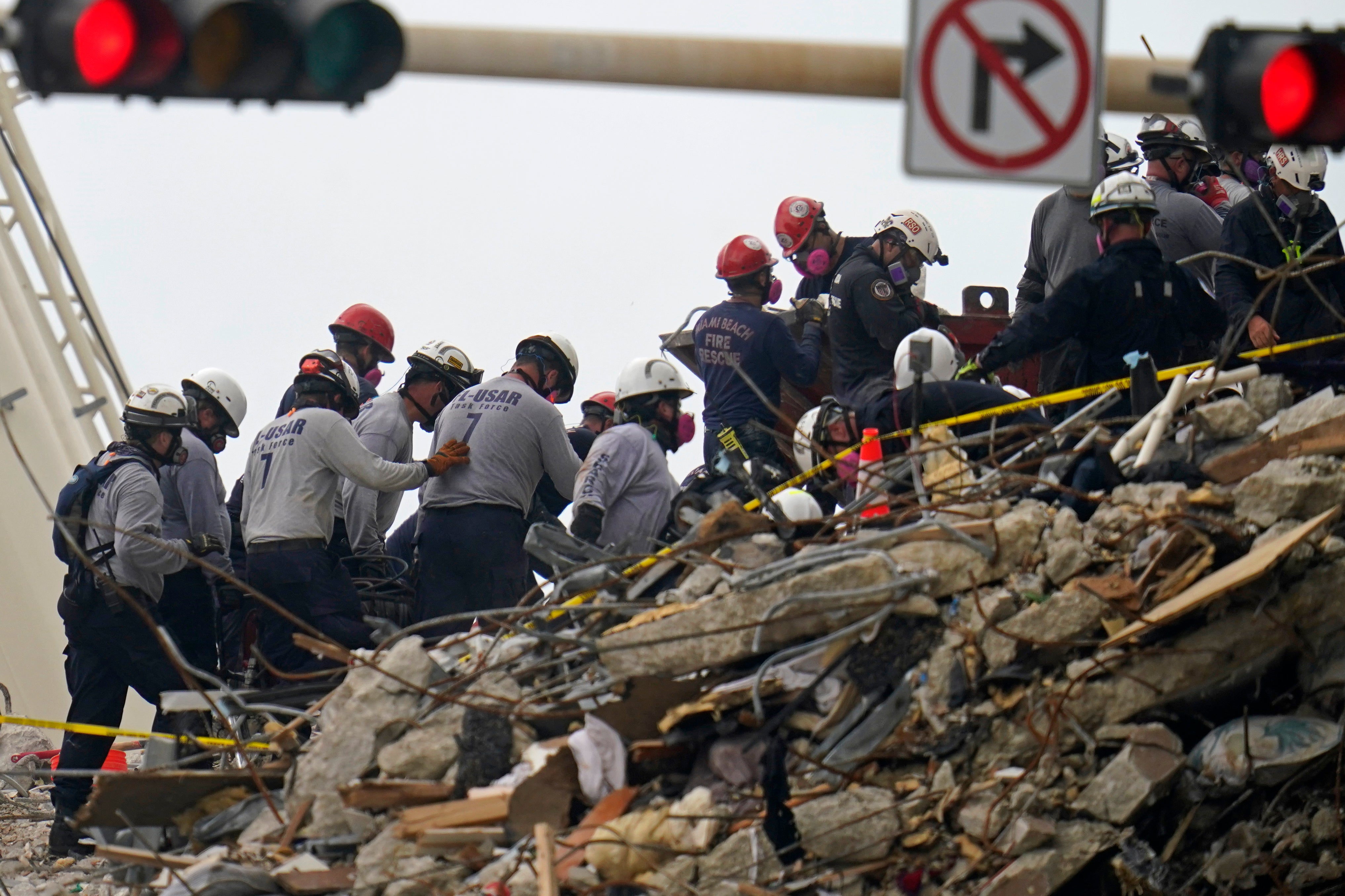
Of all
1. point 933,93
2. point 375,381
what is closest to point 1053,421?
point 933,93

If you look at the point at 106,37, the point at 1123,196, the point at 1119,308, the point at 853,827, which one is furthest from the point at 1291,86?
the point at 1123,196

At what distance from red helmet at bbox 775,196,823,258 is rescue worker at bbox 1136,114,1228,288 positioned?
2.07 metres

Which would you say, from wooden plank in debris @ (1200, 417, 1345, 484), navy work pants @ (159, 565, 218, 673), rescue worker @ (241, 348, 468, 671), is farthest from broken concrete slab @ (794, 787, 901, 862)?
navy work pants @ (159, 565, 218, 673)

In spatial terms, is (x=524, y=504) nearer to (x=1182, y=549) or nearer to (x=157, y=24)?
(x=1182, y=549)

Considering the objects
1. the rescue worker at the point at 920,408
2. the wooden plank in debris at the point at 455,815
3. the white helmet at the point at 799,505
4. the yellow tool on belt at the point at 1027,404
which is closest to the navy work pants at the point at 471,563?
the yellow tool on belt at the point at 1027,404

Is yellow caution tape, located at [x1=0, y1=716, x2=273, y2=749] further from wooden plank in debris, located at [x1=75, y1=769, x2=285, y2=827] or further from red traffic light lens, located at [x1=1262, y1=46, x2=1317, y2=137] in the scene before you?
red traffic light lens, located at [x1=1262, y1=46, x2=1317, y2=137]

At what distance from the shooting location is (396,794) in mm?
7219

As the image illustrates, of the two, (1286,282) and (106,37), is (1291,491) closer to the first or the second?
(1286,282)

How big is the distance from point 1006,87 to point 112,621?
6.89 m

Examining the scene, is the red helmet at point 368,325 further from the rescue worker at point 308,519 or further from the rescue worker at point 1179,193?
the rescue worker at point 1179,193

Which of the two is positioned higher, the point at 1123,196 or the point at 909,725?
the point at 1123,196

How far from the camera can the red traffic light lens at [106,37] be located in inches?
183

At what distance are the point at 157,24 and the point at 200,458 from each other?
6.64 metres

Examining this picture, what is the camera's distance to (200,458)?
36.2ft
